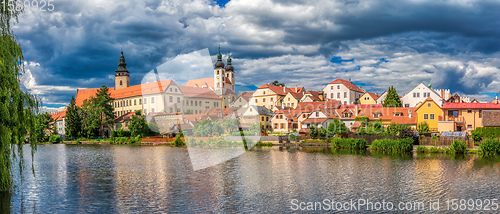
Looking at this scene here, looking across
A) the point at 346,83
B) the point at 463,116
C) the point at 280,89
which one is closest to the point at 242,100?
→ the point at 280,89

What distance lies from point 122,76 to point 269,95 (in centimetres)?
5285

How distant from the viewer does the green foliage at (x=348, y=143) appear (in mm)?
53375

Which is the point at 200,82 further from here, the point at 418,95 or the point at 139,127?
the point at 418,95

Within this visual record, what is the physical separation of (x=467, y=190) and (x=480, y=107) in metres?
41.1

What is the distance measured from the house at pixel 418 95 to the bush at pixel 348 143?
→ 39.3m

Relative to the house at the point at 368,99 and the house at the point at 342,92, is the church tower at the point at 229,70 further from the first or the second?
the house at the point at 368,99

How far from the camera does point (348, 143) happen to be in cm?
5438

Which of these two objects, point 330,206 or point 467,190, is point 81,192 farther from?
point 467,190

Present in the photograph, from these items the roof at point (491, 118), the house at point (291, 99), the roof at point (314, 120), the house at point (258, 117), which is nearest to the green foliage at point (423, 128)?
the roof at point (491, 118)

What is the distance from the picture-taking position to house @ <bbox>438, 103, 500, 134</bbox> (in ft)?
187

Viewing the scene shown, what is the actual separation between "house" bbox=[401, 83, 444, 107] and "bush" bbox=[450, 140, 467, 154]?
4466cm

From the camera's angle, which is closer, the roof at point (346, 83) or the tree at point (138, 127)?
the tree at point (138, 127)

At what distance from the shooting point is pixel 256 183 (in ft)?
81.9

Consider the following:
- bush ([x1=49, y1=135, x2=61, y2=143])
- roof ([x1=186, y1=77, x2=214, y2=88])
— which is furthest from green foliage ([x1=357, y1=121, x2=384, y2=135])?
bush ([x1=49, y1=135, x2=61, y2=143])
